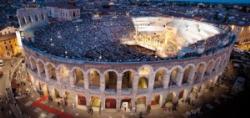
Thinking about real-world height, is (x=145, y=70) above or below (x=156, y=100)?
above

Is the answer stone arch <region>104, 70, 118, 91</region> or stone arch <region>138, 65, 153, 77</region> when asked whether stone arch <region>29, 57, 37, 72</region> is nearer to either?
stone arch <region>104, 70, 118, 91</region>

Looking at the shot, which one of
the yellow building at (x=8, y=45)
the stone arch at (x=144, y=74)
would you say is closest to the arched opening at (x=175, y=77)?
the stone arch at (x=144, y=74)

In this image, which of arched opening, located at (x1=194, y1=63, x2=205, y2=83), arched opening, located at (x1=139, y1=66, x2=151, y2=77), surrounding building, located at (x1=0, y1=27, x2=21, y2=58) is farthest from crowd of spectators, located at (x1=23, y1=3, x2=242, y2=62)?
surrounding building, located at (x1=0, y1=27, x2=21, y2=58)

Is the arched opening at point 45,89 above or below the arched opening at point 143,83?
below

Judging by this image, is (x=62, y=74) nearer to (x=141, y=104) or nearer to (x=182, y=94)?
(x=141, y=104)

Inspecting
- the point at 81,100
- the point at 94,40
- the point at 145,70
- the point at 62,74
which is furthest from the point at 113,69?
the point at 94,40

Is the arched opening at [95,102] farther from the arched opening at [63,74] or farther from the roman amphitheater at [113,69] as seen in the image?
the arched opening at [63,74]
